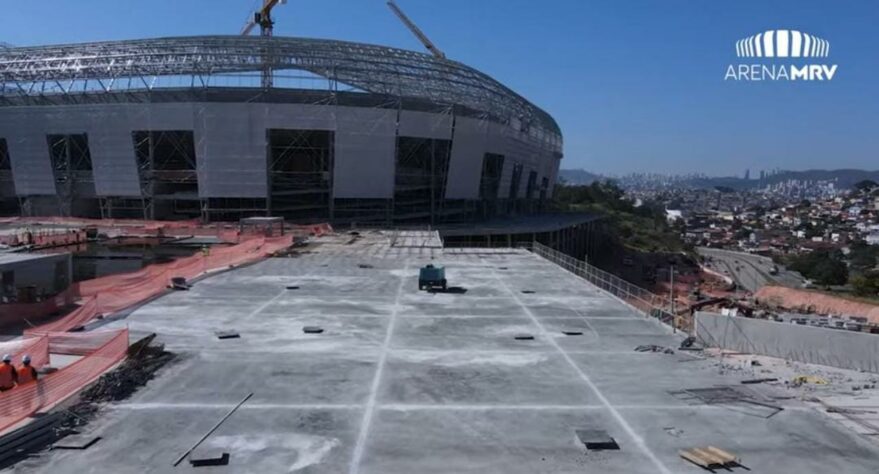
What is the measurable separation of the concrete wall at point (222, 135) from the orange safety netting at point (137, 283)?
13.5m

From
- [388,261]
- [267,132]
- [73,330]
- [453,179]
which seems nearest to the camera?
[73,330]

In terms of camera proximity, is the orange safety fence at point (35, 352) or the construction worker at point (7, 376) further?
the orange safety fence at point (35, 352)

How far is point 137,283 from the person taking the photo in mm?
22250

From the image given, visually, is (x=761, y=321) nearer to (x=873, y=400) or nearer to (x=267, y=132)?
(x=873, y=400)

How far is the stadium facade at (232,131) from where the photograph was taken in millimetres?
45688

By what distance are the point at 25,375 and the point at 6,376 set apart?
30 centimetres

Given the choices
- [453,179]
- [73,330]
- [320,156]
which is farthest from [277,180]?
[73,330]

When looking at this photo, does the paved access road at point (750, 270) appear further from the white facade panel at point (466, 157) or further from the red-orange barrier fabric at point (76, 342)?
the red-orange barrier fabric at point (76, 342)

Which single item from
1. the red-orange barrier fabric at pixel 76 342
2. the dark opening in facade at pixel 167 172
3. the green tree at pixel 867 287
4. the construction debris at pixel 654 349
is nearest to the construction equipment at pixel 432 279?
the construction debris at pixel 654 349

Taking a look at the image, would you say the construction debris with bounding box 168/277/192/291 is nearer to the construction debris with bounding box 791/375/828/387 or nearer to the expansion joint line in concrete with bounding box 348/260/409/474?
the expansion joint line in concrete with bounding box 348/260/409/474

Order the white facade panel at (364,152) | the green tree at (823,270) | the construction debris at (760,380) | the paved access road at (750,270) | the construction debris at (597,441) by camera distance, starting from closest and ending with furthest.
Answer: the construction debris at (597,441), the construction debris at (760,380), the white facade panel at (364,152), the green tree at (823,270), the paved access road at (750,270)

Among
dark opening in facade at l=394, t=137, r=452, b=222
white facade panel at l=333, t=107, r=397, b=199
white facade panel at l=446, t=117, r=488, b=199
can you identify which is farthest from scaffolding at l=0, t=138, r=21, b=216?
white facade panel at l=446, t=117, r=488, b=199

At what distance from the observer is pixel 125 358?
13203mm

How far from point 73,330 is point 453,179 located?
39.4 meters
